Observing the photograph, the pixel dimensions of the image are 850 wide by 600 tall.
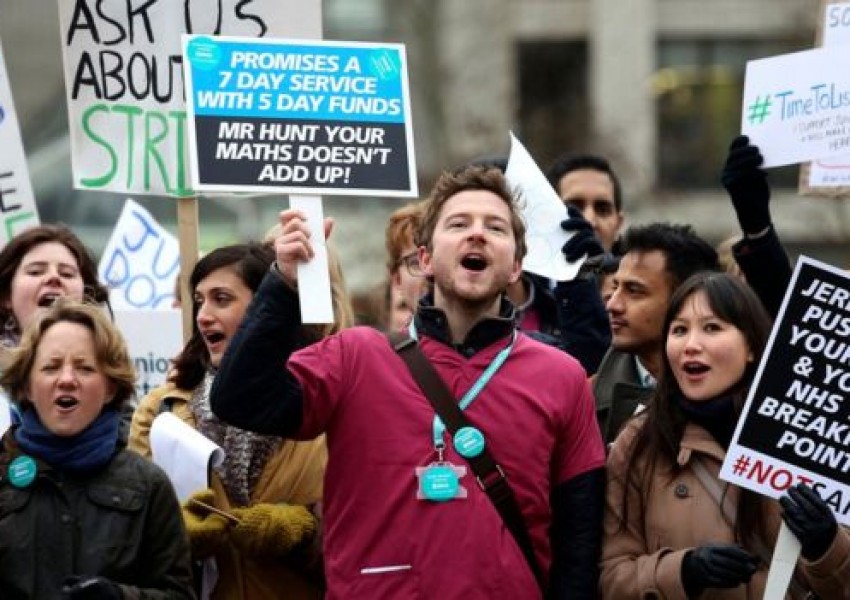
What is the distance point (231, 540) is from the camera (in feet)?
22.7

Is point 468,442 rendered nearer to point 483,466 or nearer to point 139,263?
point 483,466

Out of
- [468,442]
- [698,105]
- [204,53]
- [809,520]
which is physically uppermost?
[698,105]

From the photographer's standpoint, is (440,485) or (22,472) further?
(22,472)

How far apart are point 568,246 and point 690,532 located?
1.64 m

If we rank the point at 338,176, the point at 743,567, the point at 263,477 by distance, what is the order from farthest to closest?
1. the point at 263,477
2. the point at 338,176
3. the point at 743,567

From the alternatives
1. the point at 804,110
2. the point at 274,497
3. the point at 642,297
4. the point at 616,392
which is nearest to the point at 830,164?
the point at 804,110

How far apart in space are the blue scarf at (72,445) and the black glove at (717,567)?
5.32 ft

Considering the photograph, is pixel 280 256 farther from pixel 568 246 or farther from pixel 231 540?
pixel 568 246

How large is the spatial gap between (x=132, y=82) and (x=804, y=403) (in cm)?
→ 287

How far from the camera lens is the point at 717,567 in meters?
6.16

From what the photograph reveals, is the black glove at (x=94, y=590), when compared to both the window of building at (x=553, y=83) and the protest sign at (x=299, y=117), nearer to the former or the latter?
the protest sign at (x=299, y=117)

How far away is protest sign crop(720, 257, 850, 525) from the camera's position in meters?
6.38

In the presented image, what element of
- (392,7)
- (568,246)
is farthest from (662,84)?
(568,246)

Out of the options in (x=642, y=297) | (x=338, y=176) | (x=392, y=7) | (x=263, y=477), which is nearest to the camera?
(x=338, y=176)
